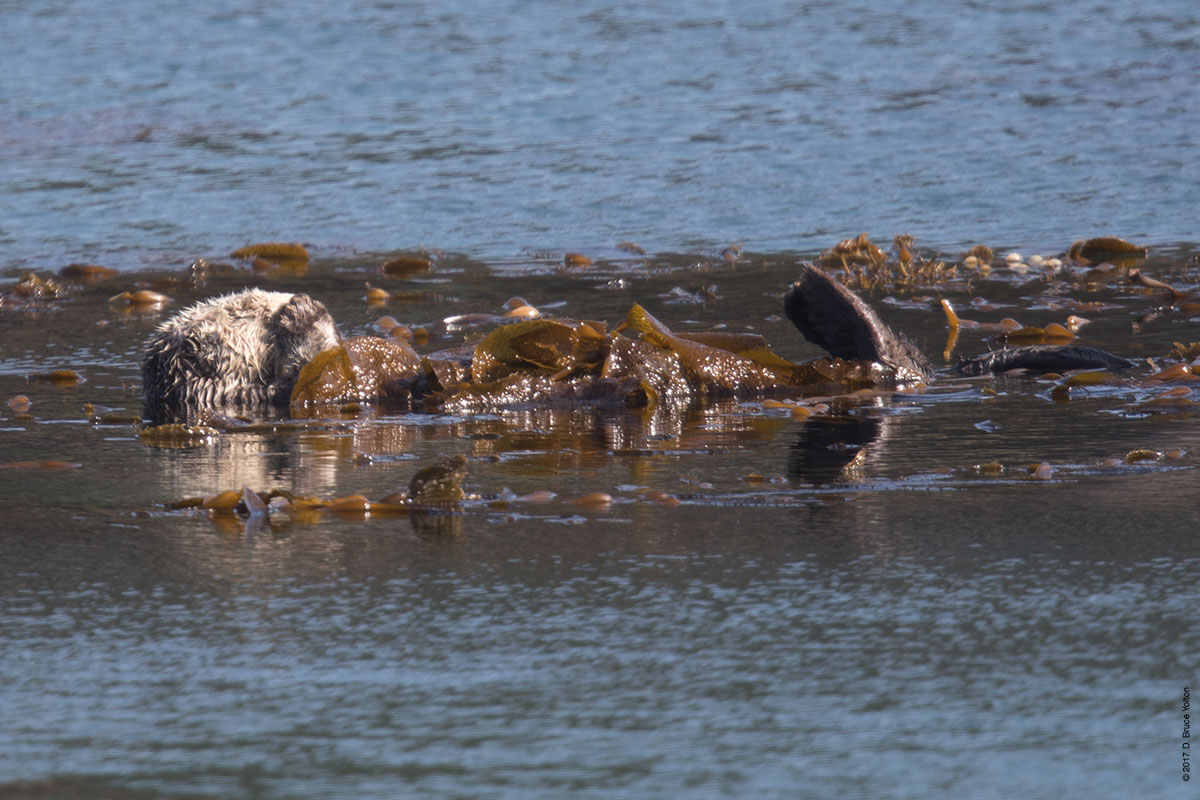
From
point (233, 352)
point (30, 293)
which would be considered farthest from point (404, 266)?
point (233, 352)

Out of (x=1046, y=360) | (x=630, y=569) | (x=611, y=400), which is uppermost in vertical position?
(x=1046, y=360)

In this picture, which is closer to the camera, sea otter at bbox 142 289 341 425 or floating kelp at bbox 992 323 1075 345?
sea otter at bbox 142 289 341 425

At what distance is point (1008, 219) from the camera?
932 centimetres

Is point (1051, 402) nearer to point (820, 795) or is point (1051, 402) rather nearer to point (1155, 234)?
point (820, 795)

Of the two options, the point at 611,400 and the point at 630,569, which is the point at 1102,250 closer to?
the point at 611,400

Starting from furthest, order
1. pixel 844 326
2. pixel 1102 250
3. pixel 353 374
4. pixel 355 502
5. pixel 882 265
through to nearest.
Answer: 1. pixel 1102 250
2. pixel 882 265
3. pixel 353 374
4. pixel 844 326
5. pixel 355 502

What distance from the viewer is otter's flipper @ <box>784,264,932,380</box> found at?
5199 mm

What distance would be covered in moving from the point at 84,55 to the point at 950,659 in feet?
51.0

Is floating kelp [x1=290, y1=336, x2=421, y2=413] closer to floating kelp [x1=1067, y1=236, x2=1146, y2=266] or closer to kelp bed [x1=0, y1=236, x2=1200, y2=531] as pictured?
kelp bed [x1=0, y1=236, x2=1200, y2=531]

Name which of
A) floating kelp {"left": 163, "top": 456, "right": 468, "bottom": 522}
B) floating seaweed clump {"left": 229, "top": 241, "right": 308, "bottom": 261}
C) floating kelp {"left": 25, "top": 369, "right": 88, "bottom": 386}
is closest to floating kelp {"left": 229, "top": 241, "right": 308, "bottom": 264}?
floating seaweed clump {"left": 229, "top": 241, "right": 308, "bottom": 261}

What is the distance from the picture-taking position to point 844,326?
17.3 ft

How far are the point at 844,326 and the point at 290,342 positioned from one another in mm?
1974

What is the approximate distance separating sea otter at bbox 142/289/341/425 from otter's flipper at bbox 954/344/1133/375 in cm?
237

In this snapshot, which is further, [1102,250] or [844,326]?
[1102,250]
